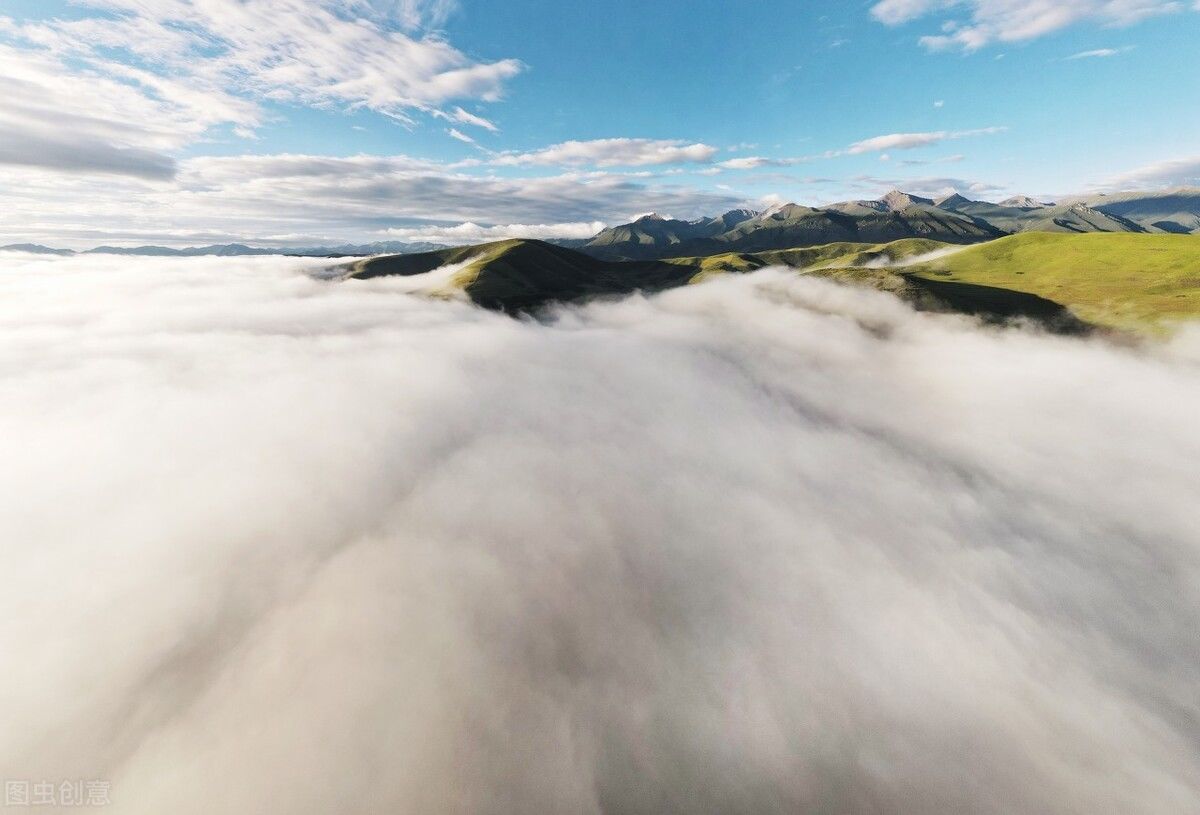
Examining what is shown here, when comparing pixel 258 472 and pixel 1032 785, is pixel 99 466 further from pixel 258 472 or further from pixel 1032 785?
pixel 1032 785

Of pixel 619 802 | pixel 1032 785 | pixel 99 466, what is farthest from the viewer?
pixel 99 466

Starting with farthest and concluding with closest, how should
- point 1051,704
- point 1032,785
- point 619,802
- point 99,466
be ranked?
point 99,466, point 1051,704, point 1032,785, point 619,802

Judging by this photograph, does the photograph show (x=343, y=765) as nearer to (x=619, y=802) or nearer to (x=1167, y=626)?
(x=619, y=802)

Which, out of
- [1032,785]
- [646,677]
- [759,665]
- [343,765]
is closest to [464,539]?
[343,765]

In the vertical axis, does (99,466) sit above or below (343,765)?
above

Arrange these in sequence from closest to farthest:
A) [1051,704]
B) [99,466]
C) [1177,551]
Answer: [1051,704], [1177,551], [99,466]

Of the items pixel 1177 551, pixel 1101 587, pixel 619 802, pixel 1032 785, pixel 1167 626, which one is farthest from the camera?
pixel 1177 551

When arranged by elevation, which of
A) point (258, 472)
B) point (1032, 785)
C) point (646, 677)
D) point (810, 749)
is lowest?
point (1032, 785)

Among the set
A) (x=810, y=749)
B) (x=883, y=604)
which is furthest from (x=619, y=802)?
(x=883, y=604)

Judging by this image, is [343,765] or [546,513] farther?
[546,513]
